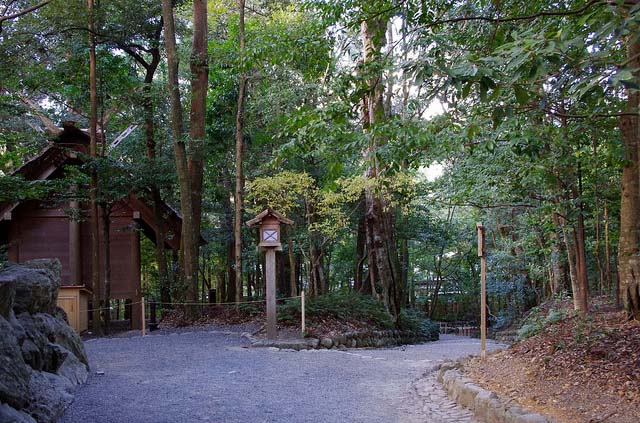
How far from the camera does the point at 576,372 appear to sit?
571cm

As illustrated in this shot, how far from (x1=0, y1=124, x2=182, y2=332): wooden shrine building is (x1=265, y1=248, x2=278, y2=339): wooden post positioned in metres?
7.08

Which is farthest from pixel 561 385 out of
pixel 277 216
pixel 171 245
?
pixel 171 245

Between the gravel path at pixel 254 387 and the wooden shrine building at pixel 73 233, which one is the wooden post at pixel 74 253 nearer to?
the wooden shrine building at pixel 73 233

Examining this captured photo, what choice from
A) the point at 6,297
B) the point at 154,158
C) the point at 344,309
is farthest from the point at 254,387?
the point at 154,158

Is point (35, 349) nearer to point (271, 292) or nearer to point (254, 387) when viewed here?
point (254, 387)

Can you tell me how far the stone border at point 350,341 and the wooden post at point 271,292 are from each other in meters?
0.26

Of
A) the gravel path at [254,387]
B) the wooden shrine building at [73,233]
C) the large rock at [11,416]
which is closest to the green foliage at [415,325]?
the gravel path at [254,387]

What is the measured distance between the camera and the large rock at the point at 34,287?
645 cm

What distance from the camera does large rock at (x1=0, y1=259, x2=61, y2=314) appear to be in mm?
6449

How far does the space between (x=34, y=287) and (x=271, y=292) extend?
5.47 meters

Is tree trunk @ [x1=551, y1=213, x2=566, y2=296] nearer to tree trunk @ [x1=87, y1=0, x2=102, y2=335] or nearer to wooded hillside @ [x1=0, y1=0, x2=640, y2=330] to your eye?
wooded hillside @ [x1=0, y1=0, x2=640, y2=330]

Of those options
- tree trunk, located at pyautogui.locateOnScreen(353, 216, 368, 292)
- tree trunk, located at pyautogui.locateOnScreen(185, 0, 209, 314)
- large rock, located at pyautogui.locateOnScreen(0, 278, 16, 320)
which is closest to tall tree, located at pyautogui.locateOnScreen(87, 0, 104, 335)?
tree trunk, located at pyautogui.locateOnScreen(185, 0, 209, 314)

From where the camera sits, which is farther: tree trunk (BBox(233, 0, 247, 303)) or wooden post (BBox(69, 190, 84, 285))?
wooden post (BBox(69, 190, 84, 285))

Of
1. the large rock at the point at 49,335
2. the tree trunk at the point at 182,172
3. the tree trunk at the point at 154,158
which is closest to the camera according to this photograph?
the large rock at the point at 49,335
